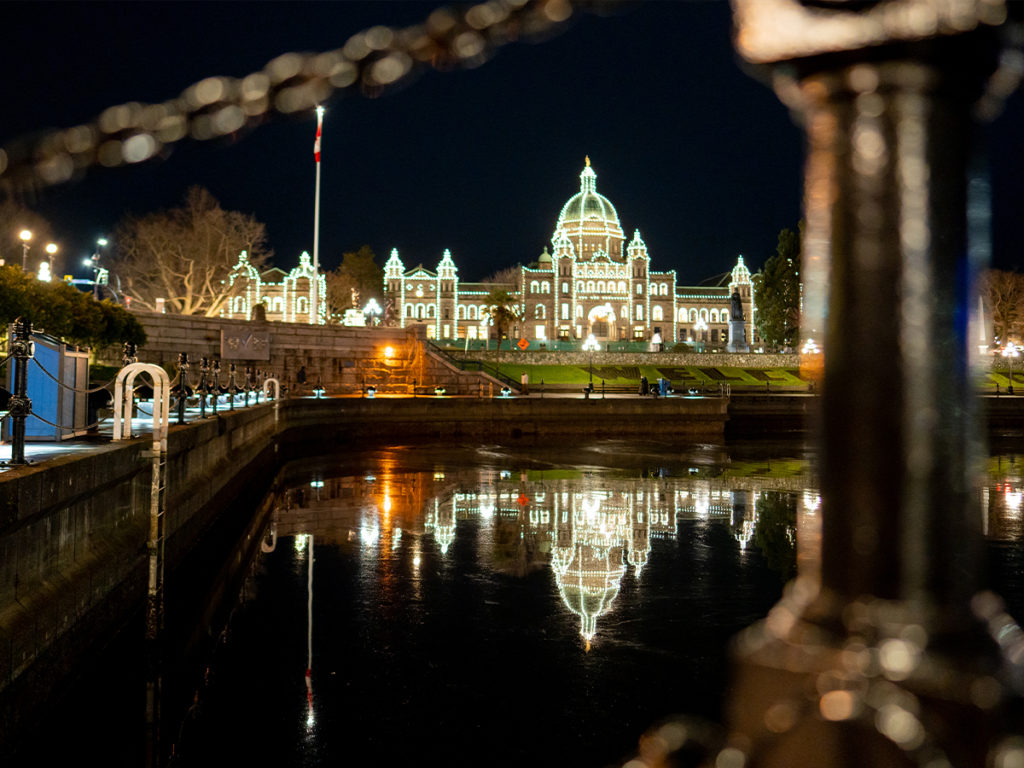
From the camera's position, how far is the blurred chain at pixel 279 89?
2152mm

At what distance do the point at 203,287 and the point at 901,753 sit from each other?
57.7m

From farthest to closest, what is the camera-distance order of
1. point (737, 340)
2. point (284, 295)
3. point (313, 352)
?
point (284, 295) → point (737, 340) → point (313, 352)

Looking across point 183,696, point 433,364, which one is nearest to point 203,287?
point 433,364

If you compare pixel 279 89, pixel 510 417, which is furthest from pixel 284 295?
pixel 279 89

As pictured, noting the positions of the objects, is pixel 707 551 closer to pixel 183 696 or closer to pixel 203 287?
pixel 183 696

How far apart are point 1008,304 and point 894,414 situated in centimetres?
8811

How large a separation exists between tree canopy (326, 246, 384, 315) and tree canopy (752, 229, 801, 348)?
137ft

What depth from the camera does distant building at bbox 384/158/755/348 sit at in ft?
415

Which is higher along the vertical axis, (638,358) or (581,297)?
(581,297)

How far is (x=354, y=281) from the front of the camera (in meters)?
100

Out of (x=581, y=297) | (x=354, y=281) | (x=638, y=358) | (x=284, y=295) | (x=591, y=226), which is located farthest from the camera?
(x=591, y=226)

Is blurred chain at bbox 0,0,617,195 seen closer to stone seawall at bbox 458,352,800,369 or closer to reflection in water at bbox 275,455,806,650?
reflection in water at bbox 275,455,806,650

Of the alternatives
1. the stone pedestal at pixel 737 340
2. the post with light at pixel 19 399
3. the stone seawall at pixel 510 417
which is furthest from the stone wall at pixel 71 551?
the stone pedestal at pixel 737 340

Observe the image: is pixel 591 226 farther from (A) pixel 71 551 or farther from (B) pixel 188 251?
(A) pixel 71 551
